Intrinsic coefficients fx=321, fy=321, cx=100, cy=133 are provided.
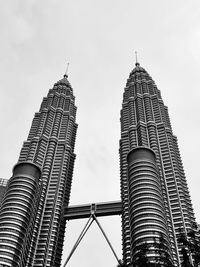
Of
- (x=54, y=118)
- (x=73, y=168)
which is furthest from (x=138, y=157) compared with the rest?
(x=54, y=118)

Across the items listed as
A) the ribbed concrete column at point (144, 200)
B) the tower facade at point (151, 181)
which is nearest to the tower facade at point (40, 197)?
the tower facade at point (151, 181)

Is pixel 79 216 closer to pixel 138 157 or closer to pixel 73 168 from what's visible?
pixel 73 168

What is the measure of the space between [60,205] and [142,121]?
199 feet

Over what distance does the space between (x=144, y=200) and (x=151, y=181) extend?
1011 centimetres

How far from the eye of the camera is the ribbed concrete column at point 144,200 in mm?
104250

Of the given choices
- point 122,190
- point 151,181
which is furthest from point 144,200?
point 122,190

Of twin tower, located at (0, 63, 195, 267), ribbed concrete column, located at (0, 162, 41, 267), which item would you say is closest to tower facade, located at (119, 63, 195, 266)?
twin tower, located at (0, 63, 195, 267)

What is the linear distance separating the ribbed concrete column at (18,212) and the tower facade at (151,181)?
118ft

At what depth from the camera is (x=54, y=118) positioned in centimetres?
18512

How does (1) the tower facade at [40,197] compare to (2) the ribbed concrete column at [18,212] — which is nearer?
(2) the ribbed concrete column at [18,212]

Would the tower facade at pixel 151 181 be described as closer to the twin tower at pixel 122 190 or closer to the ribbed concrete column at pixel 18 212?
the twin tower at pixel 122 190

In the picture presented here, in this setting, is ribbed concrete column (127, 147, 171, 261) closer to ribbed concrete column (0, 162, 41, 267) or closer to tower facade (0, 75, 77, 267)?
tower facade (0, 75, 77, 267)

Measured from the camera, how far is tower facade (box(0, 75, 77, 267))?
11062 cm

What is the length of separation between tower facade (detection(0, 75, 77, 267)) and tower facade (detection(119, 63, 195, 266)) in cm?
2849
